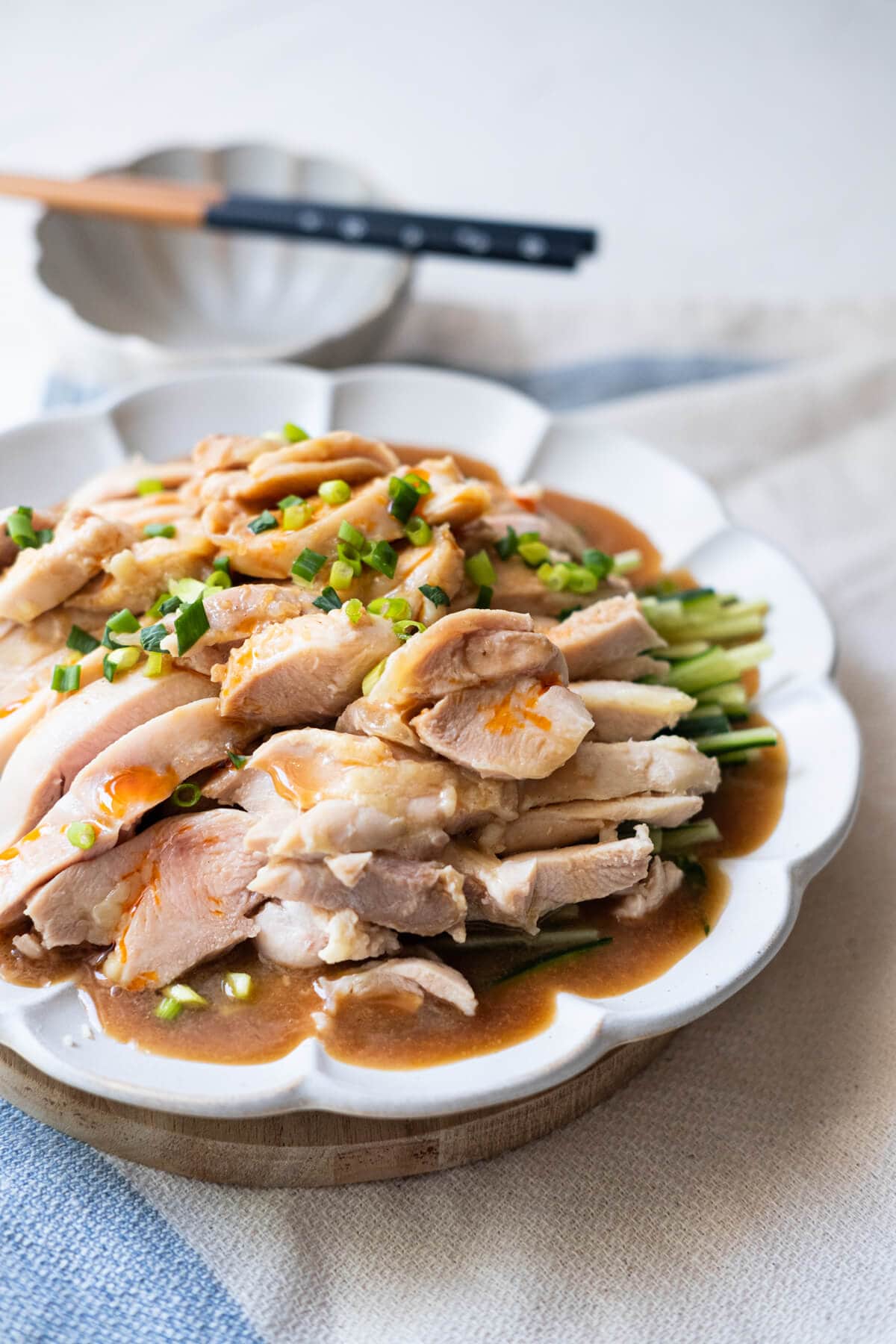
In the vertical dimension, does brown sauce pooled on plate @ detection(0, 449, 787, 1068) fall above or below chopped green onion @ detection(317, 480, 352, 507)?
below

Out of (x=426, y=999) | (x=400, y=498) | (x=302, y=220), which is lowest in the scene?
(x=426, y=999)

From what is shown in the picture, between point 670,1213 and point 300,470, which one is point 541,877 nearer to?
point 670,1213

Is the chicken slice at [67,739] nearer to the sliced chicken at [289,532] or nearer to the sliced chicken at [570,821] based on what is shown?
the sliced chicken at [289,532]

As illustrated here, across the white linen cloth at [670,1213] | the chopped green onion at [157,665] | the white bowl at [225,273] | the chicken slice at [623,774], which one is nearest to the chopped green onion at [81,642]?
the chopped green onion at [157,665]

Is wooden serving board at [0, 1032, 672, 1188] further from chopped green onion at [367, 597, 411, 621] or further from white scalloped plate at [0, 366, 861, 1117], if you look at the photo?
chopped green onion at [367, 597, 411, 621]

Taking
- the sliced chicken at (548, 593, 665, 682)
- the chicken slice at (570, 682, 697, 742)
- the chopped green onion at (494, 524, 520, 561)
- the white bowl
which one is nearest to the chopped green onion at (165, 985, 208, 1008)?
the chicken slice at (570, 682, 697, 742)

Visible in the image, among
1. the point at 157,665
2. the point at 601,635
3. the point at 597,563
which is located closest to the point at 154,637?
the point at 157,665
